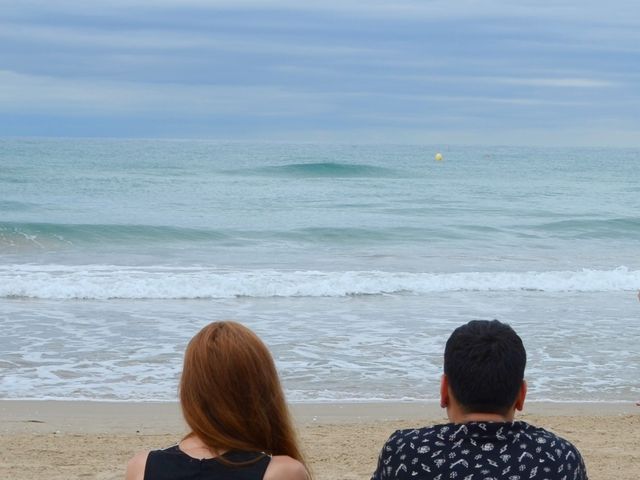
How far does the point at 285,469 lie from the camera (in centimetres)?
221

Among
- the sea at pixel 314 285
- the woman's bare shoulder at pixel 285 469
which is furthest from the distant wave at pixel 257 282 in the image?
the woman's bare shoulder at pixel 285 469

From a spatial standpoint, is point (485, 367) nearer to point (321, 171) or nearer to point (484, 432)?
point (484, 432)

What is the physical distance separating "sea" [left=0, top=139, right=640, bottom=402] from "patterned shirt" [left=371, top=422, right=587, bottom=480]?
572cm

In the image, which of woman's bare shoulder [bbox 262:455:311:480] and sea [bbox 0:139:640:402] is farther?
sea [bbox 0:139:640:402]

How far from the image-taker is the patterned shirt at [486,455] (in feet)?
7.27

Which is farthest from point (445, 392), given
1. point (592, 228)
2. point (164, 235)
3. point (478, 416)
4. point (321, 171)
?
point (321, 171)

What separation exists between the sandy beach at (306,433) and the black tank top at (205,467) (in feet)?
11.7

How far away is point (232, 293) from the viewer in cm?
1423

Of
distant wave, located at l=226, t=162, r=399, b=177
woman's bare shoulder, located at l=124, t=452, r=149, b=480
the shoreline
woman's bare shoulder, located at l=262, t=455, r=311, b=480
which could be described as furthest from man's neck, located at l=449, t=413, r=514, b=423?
distant wave, located at l=226, t=162, r=399, b=177

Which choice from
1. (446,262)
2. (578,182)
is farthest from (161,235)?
(578,182)

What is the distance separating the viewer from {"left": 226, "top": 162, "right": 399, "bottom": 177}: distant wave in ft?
153

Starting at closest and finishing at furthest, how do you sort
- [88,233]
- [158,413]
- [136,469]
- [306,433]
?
1. [136,469]
2. [306,433]
3. [158,413]
4. [88,233]

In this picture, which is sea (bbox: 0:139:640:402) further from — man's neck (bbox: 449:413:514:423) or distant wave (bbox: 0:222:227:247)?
man's neck (bbox: 449:413:514:423)

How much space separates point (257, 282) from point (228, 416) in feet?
41.6
